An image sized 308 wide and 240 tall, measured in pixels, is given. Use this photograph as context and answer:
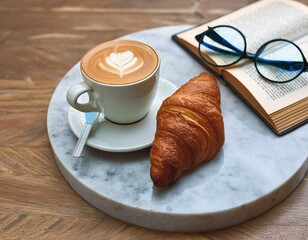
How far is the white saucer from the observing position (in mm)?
736

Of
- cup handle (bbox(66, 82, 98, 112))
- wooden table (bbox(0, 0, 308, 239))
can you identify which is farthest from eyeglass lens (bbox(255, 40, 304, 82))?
cup handle (bbox(66, 82, 98, 112))

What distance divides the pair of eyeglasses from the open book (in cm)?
1

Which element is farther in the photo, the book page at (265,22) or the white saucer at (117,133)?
the book page at (265,22)

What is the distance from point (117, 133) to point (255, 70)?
312mm

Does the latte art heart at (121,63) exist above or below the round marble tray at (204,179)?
above

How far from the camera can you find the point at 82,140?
2.46ft

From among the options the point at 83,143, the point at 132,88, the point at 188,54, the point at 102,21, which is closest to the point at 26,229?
the point at 83,143

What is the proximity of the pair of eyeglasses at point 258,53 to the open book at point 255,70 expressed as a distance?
0.5 inches

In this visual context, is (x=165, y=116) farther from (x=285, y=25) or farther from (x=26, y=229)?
(x=285, y=25)

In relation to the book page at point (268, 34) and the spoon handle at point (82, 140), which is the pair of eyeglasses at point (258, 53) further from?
the spoon handle at point (82, 140)

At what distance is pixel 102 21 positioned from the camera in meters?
1.16

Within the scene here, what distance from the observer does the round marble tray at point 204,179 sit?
66cm

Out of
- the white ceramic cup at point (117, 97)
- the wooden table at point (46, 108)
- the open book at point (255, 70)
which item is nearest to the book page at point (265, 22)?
the open book at point (255, 70)

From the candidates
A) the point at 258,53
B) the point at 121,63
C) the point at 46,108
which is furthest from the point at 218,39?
the point at 46,108
